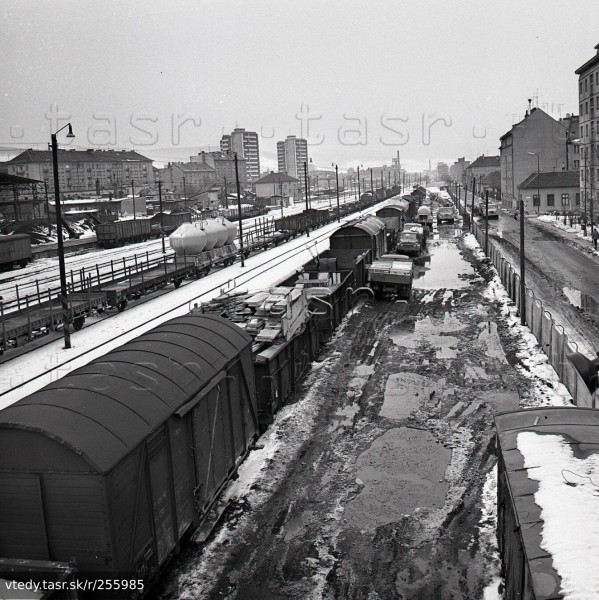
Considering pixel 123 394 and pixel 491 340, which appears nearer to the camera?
pixel 123 394

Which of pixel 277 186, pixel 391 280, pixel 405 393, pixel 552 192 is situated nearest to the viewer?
pixel 405 393

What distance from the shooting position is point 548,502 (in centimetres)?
759

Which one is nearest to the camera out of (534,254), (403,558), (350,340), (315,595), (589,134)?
(315,595)

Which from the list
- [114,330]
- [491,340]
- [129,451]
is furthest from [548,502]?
[114,330]

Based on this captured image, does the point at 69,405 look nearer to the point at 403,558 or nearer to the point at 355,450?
the point at 403,558

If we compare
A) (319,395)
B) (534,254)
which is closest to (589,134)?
(534,254)

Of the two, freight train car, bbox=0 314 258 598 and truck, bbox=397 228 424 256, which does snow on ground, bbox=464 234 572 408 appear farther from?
truck, bbox=397 228 424 256

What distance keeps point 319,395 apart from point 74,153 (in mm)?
128275

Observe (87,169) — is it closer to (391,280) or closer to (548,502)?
(391,280)

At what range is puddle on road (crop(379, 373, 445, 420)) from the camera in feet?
53.0

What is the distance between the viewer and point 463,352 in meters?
21.3

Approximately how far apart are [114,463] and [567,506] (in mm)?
5503

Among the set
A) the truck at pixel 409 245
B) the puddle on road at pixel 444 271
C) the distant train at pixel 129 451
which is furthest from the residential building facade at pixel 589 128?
the distant train at pixel 129 451

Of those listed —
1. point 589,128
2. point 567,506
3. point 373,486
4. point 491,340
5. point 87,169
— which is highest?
point 87,169
